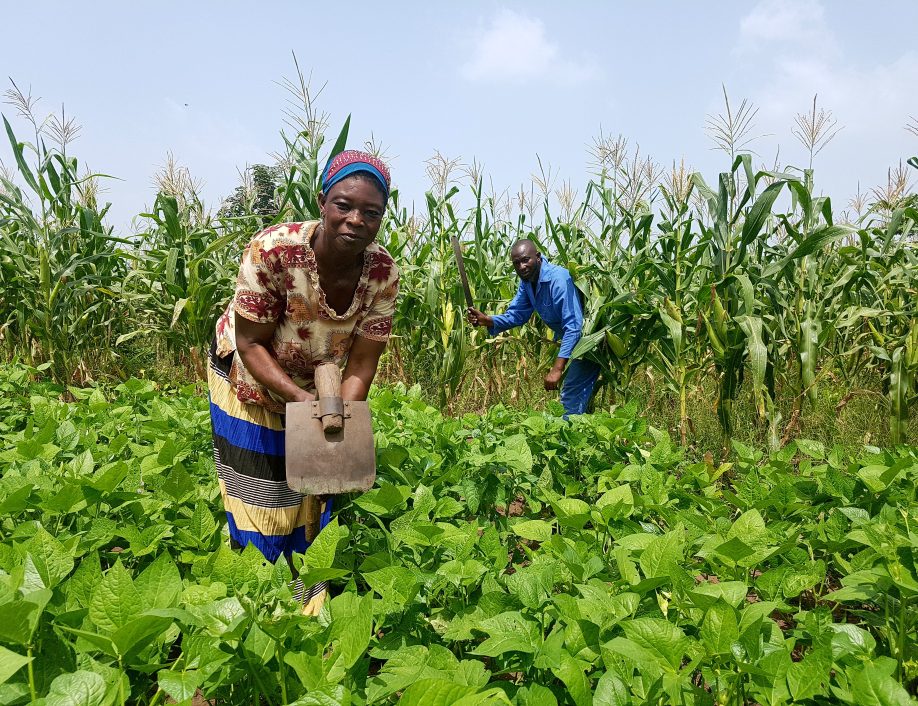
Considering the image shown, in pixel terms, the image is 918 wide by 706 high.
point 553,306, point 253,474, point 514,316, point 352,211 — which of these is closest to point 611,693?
point 352,211

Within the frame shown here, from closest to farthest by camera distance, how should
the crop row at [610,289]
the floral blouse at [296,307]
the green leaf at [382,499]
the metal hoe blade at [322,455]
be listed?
1. the green leaf at [382,499]
2. the metal hoe blade at [322,455]
3. the floral blouse at [296,307]
4. the crop row at [610,289]

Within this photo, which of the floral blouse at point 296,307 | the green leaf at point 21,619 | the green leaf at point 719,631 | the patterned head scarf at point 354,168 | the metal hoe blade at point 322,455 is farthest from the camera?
the floral blouse at point 296,307

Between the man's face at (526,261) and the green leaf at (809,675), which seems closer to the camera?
the green leaf at (809,675)

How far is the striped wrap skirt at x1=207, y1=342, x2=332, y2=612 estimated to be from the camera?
248 cm

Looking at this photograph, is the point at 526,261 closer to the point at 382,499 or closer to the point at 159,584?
the point at 382,499

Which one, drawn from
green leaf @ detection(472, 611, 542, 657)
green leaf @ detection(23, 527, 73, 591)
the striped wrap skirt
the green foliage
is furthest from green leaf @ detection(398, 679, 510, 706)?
the striped wrap skirt

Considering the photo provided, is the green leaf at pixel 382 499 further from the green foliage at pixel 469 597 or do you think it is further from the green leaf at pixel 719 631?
the green leaf at pixel 719 631

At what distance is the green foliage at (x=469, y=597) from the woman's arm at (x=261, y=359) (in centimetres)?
46

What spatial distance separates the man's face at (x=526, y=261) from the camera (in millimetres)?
5137

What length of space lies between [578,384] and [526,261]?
4.17 ft

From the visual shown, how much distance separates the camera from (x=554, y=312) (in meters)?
5.29

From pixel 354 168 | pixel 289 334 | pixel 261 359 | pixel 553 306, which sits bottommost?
pixel 261 359

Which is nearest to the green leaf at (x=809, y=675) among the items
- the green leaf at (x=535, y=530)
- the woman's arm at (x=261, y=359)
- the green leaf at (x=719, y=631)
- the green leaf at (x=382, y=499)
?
the green leaf at (x=719, y=631)

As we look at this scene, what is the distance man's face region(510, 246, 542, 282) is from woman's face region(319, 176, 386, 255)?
307 centimetres
